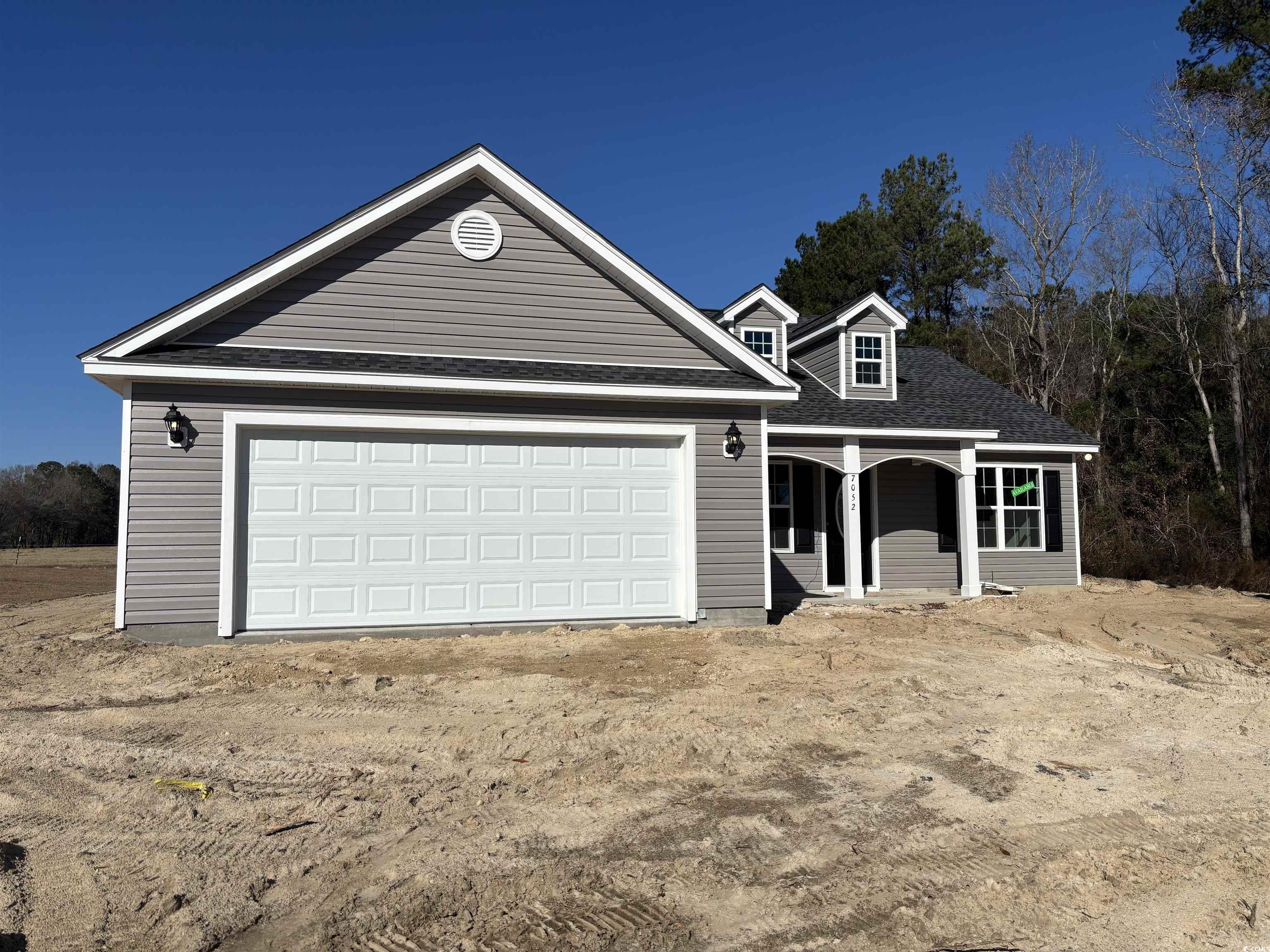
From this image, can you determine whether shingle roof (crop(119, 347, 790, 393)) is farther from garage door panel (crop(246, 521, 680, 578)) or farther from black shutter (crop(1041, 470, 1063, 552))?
black shutter (crop(1041, 470, 1063, 552))

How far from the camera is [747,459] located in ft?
37.4

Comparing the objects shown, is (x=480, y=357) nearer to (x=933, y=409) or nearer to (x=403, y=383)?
(x=403, y=383)

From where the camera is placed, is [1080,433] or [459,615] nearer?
[459,615]

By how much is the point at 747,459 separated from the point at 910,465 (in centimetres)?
630

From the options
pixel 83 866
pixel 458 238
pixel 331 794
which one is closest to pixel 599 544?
pixel 458 238

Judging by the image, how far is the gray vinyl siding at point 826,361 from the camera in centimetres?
1667

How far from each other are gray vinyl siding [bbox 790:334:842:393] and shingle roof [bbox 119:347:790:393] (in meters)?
5.60

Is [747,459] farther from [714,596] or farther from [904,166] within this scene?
[904,166]

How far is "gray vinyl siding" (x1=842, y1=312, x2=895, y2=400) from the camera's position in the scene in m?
16.5

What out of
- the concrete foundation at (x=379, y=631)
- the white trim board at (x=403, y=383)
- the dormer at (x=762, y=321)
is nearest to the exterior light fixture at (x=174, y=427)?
the white trim board at (x=403, y=383)

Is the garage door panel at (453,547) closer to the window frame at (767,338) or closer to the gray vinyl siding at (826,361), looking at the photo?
the window frame at (767,338)

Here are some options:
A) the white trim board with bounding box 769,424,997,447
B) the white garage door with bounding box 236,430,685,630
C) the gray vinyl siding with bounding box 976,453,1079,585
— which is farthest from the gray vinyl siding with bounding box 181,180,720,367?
the gray vinyl siding with bounding box 976,453,1079,585

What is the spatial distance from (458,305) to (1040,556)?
1203cm

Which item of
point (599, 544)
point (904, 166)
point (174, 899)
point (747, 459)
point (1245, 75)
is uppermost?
point (904, 166)
